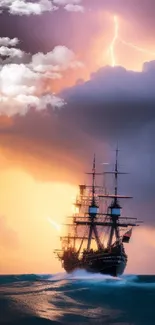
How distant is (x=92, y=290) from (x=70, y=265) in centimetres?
2431

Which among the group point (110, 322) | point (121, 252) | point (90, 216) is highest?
point (90, 216)

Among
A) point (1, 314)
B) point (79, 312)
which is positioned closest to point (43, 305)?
point (79, 312)

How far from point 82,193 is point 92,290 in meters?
28.7

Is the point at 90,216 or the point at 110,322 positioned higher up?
the point at 90,216

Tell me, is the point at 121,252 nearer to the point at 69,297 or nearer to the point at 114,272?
the point at 114,272

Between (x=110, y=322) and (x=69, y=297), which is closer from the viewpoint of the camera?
(x=110, y=322)

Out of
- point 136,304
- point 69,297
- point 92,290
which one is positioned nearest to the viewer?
point 136,304

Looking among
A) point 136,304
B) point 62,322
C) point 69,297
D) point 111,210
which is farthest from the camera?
point 111,210

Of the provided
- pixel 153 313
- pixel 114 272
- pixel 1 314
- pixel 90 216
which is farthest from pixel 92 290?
pixel 1 314

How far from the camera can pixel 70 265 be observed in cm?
10100

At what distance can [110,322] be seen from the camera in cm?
3938

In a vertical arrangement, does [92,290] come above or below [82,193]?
below

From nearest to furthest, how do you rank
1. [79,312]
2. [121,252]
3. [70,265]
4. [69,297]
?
[79,312] < [69,297] < [121,252] < [70,265]

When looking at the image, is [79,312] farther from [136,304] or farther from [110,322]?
[136,304]
